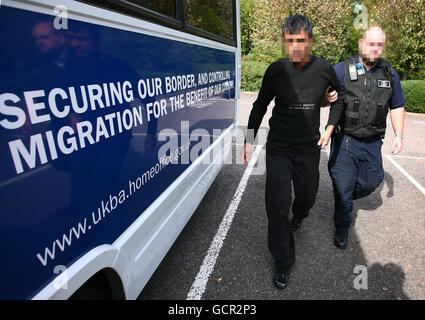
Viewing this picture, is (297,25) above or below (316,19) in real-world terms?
below

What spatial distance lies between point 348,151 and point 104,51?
2178 millimetres

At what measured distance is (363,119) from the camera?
251 cm

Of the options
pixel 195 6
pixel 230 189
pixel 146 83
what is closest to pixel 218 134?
pixel 230 189

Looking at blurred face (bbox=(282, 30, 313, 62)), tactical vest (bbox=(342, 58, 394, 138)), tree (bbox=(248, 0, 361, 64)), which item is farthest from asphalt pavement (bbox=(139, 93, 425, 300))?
tree (bbox=(248, 0, 361, 64))

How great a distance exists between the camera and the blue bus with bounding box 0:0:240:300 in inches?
37.5

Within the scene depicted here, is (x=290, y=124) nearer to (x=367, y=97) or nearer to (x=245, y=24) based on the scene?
(x=367, y=97)

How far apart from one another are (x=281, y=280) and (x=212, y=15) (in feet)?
8.85

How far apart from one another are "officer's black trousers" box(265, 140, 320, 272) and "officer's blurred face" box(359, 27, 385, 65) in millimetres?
840

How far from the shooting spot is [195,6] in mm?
2613

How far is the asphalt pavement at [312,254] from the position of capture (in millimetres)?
2336

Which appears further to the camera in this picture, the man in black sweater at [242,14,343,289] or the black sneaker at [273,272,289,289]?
the black sneaker at [273,272,289,289]

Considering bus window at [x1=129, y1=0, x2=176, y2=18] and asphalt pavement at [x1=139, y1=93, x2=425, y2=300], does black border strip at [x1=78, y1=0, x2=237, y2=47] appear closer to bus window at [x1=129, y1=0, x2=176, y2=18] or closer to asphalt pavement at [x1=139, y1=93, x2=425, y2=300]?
bus window at [x1=129, y1=0, x2=176, y2=18]

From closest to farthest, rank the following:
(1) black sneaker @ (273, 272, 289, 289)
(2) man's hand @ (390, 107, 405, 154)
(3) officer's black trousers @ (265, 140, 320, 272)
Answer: (3) officer's black trousers @ (265, 140, 320, 272), (1) black sneaker @ (273, 272, 289, 289), (2) man's hand @ (390, 107, 405, 154)

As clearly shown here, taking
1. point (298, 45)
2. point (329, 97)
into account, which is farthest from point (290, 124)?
point (298, 45)
